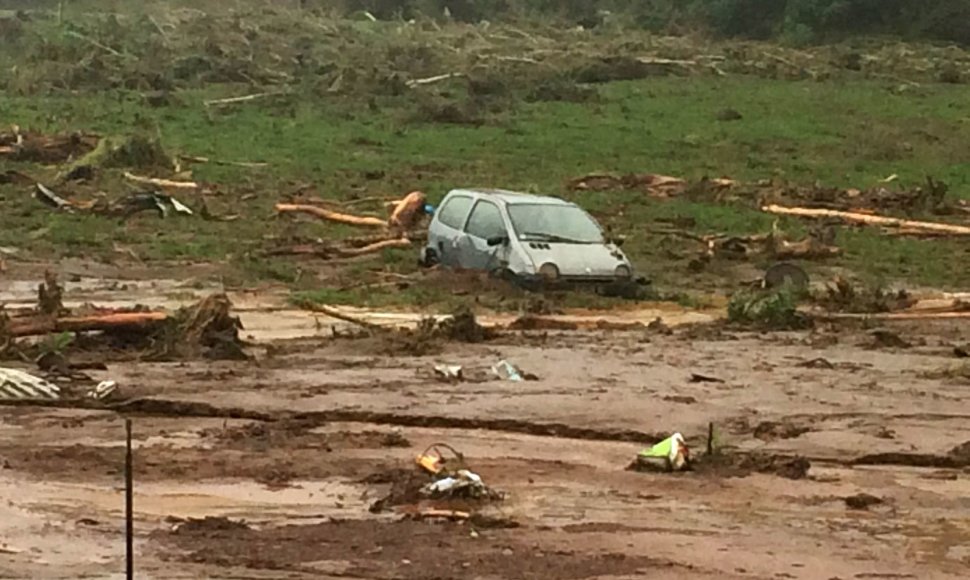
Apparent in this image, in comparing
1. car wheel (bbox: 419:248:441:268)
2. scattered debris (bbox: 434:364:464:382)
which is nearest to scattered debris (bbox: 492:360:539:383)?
scattered debris (bbox: 434:364:464:382)

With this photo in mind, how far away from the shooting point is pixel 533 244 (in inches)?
965

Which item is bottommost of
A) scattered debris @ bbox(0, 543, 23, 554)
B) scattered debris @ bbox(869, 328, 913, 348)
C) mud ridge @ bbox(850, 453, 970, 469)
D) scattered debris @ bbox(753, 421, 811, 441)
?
scattered debris @ bbox(869, 328, 913, 348)

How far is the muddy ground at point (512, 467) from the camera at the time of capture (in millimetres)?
10727

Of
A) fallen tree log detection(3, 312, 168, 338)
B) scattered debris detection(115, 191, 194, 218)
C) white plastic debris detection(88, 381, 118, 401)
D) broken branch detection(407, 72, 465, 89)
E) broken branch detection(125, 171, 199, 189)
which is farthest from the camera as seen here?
broken branch detection(407, 72, 465, 89)

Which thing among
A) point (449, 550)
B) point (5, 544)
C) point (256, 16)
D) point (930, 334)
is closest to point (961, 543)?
point (449, 550)

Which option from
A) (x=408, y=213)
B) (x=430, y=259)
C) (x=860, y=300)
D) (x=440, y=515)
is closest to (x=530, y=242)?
(x=430, y=259)

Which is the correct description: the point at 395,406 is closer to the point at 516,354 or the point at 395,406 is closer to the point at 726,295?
the point at 516,354

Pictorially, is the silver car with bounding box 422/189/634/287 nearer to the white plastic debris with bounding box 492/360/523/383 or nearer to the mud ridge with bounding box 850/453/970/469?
the white plastic debris with bounding box 492/360/523/383

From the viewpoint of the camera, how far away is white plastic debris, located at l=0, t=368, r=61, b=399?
16109 millimetres

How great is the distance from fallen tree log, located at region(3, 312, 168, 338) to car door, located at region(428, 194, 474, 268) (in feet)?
23.3

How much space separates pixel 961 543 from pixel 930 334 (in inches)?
457

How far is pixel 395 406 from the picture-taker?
53.2 feet

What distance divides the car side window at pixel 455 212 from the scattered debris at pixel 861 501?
13.6 metres

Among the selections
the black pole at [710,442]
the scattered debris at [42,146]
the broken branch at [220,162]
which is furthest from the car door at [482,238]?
the scattered debris at [42,146]
